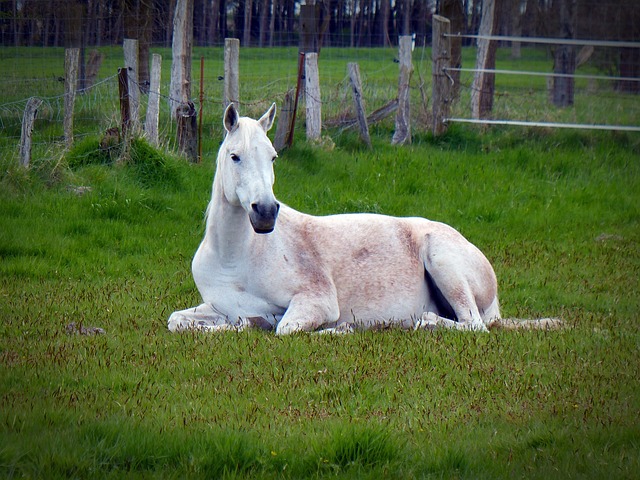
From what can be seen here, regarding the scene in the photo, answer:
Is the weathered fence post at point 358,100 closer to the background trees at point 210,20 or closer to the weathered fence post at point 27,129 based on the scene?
the background trees at point 210,20

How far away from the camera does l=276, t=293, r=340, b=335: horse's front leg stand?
6.61m

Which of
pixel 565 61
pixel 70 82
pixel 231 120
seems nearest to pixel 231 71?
pixel 70 82

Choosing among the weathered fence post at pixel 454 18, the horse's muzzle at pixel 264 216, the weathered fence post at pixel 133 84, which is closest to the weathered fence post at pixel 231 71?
the weathered fence post at pixel 133 84

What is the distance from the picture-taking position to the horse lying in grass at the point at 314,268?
665 cm

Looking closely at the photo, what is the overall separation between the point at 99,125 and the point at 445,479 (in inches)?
413

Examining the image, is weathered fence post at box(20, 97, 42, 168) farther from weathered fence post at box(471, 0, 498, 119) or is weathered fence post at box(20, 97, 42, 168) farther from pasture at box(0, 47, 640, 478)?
weathered fence post at box(471, 0, 498, 119)

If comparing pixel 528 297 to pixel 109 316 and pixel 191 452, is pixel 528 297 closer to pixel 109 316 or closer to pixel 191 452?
pixel 109 316

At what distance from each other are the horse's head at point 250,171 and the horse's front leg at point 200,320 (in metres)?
0.91

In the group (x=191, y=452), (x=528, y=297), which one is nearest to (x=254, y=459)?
(x=191, y=452)

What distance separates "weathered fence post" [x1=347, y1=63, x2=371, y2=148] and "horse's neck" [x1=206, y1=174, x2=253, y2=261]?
7410 millimetres

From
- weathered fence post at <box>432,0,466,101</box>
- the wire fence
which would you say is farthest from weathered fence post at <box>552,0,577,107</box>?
weathered fence post at <box>432,0,466,101</box>

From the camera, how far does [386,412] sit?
16.1 ft

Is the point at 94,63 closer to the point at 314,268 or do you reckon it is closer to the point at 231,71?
the point at 231,71

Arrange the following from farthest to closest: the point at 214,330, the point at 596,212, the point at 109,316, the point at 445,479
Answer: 1. the point at 596,212
2. the point at 109,316
3. the point at 214,330
4. the point at 445,479
